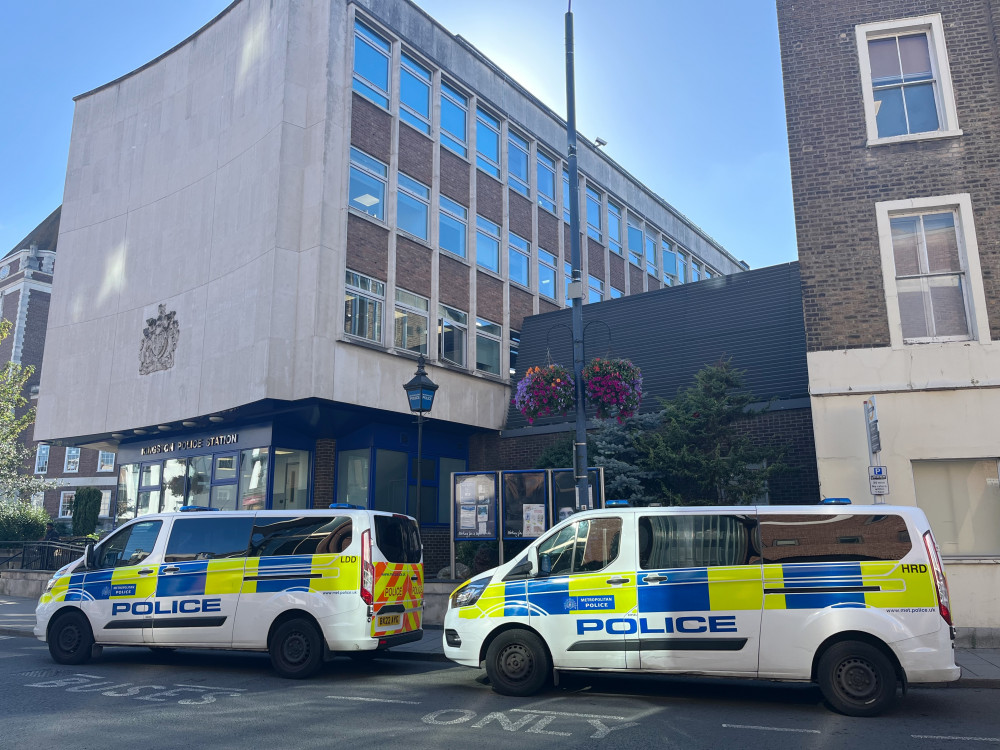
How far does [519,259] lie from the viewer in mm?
25562

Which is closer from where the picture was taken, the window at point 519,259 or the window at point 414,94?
the window at point 414,94

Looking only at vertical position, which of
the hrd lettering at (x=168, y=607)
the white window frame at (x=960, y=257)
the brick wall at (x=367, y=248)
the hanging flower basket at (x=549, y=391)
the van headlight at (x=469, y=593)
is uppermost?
the brick wall at (x=367, y=248)

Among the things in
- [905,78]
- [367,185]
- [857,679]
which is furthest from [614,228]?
[857,679]

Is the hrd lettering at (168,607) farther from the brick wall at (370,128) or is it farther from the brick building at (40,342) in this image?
the brick building at (40,342)

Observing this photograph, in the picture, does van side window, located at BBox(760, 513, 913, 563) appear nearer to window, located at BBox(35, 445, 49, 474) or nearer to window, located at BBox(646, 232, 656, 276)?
window, located at BBox(646, 232, 656, 276)

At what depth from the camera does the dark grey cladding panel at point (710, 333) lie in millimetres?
17906

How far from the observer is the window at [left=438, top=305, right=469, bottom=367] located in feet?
71.1

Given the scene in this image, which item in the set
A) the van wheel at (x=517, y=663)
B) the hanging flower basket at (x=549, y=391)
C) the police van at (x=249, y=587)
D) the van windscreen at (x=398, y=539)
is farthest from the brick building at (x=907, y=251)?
the police van at (x=249, y=587)

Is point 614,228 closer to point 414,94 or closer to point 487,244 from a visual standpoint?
point 487,244

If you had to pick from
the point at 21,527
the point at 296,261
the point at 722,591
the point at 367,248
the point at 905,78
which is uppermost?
the point at 905,78

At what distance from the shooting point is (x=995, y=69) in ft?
43.2

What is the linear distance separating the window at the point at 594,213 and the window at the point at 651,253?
410 cm

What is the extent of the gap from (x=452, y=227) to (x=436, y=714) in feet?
56.3

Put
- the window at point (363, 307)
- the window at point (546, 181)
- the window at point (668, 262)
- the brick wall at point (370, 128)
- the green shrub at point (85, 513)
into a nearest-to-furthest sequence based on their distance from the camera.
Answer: the window at point (363, 307)
the brick wall at point (370, 128)
the green shrub at point (85, 513)
the window at point (546, 181)
the window at point (668, 262)
